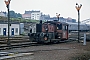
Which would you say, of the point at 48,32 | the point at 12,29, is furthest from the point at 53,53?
the point at 12,29

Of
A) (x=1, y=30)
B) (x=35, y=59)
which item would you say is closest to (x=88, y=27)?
(x=1, y=30)

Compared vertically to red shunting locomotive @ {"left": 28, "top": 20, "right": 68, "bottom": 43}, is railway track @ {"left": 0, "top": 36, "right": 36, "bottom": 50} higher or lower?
lower

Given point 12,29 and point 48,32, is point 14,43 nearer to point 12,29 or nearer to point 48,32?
point 48,32

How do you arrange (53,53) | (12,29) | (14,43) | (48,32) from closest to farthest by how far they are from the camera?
1. (53,53)
2. (14,43)
3. (48,32)
4. (12,29)

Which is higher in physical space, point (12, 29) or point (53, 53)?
point (12, 29)

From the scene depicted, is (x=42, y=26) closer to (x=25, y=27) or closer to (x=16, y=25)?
(x=16, y=25)

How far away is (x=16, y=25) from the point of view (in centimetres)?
4622

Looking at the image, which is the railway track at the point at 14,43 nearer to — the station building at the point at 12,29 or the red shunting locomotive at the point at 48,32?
the red shunting locomotive at the point at 48,32

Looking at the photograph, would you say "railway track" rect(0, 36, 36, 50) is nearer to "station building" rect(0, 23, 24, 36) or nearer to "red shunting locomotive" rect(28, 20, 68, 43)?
"red shunting locomotive" rect(28, 20, 68, 43)

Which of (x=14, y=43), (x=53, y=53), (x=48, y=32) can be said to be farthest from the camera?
(x=48, y=32)

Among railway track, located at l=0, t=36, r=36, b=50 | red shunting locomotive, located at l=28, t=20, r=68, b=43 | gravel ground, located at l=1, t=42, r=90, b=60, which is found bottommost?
gravel ground, located at l=1, t=42, r=90, b=60

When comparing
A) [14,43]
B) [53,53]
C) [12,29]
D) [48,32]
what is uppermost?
[12,29]

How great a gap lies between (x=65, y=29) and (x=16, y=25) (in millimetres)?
22945

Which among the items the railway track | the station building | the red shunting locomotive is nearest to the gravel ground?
the railway track
